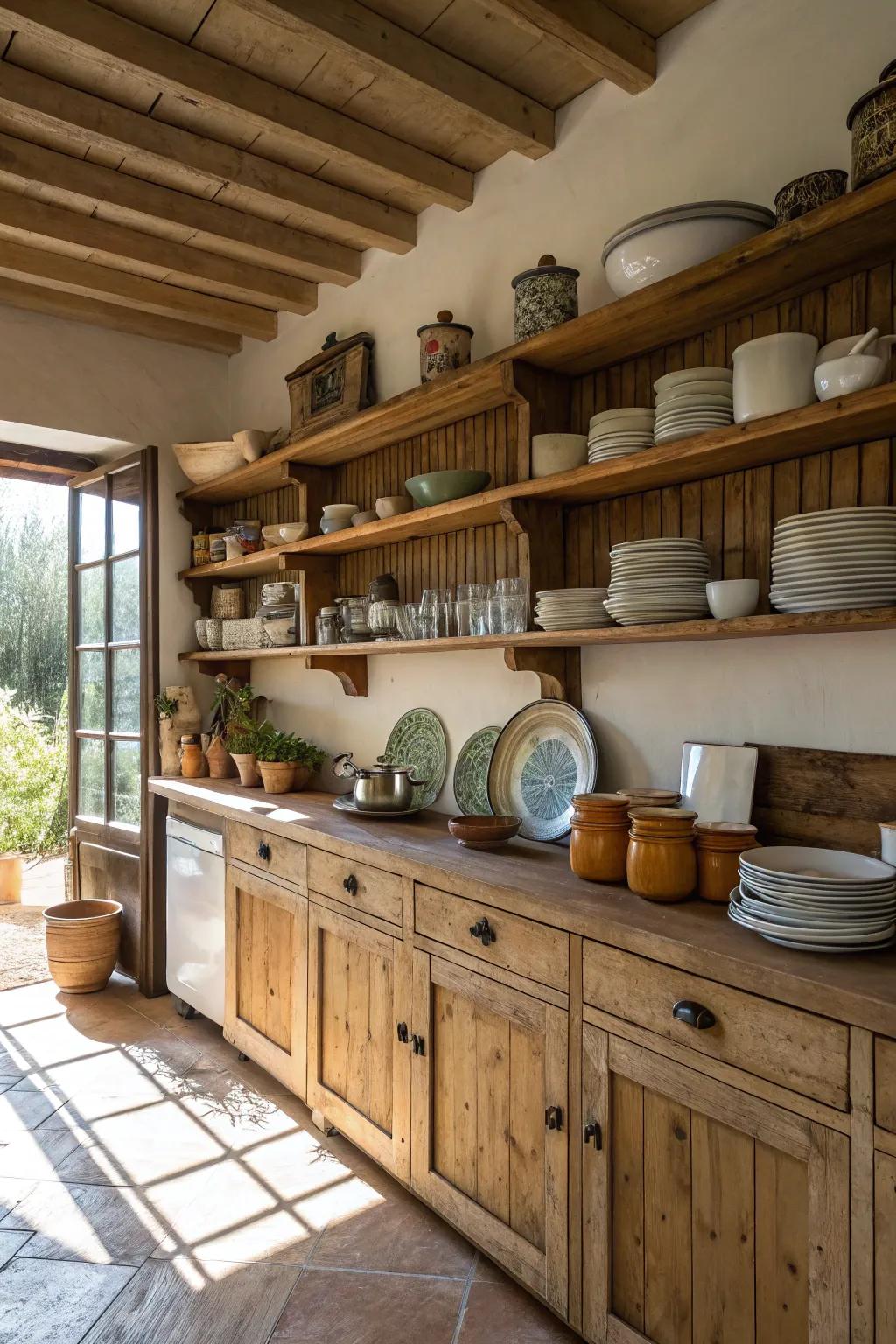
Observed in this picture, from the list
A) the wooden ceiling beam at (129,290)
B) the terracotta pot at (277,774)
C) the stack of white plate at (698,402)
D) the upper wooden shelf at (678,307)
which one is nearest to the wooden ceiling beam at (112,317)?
the wooden ceiling beam at (129,290)

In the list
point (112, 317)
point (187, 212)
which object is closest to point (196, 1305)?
point (187, 212)

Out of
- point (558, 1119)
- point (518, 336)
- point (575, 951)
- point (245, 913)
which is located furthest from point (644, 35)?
point (245, 913)

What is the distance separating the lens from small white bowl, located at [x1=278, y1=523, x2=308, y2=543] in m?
3.18

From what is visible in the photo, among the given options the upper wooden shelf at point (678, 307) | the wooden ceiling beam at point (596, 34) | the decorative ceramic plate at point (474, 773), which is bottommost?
the decorative ceramic plate at point (474, 773)

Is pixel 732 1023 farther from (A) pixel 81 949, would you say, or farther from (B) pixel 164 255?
(B) pixel 164 255

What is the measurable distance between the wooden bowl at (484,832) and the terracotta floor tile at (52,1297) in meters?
1.23

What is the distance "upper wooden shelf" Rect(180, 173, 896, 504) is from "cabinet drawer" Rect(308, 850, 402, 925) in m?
1.29

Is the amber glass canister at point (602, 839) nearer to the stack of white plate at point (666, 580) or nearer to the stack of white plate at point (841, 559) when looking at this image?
the stack of white plate at point (666, 580)

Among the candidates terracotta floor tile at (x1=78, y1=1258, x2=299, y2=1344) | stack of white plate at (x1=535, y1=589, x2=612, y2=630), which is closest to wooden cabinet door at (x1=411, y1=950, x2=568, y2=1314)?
terracotta floor tile at (x1=78, y1=1258, x2=299, y2=1344)

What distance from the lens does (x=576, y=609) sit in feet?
6.76

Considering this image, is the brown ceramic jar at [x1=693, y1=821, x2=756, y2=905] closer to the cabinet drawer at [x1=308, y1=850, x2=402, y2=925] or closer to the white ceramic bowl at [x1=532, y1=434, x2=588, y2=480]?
the cabinet drawer at [x1=308, y1=850, x2=402, y2=925]

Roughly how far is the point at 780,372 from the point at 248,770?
2.45 m

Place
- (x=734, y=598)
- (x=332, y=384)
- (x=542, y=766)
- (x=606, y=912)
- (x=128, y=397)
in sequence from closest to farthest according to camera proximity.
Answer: (x=606, y=912), (x=734, y=598), (x=542, y=766), (x=332, y=384), (x=128, y=397)

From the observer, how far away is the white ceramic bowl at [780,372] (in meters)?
1.64
